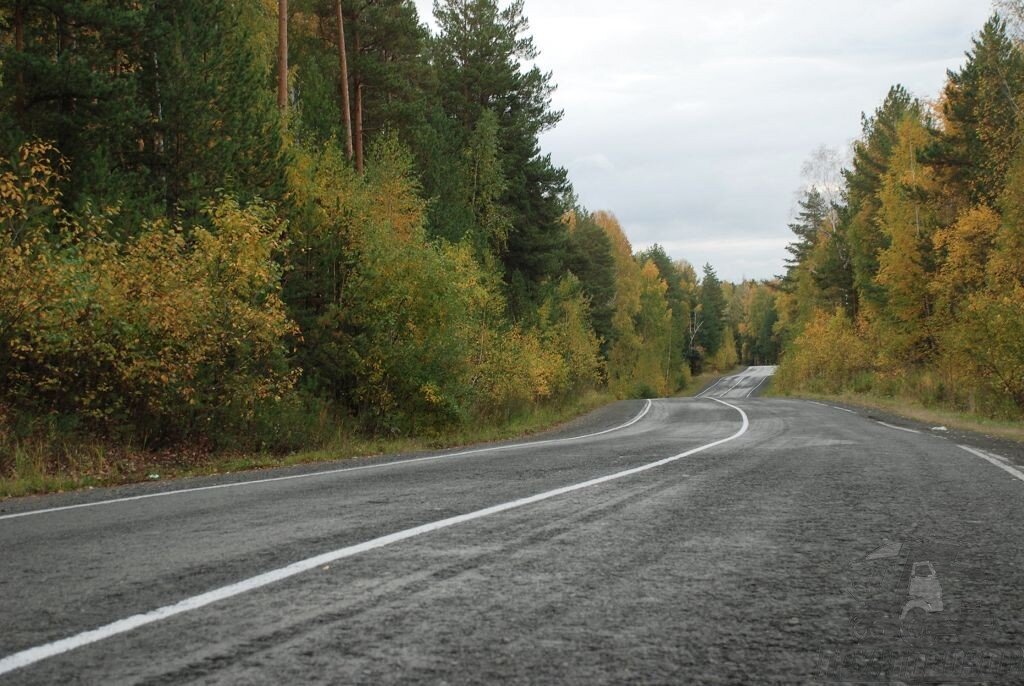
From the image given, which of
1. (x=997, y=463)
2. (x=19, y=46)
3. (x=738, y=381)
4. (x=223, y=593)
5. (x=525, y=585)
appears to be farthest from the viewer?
(x=738, y=381)

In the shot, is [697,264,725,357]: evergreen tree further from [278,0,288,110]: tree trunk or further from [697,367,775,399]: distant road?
[278,0,288,110]: tree trunk

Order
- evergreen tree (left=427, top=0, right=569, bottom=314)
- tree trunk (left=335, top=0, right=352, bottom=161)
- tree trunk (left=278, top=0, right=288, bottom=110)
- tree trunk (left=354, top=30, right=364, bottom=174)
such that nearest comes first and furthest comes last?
tree trunk (left=278, top=0, right=288, bottom=110) < tree trunk (left=335, top=0, right=352, bottom=161) < tree trunk (left=354, top=30, right=364, bottom=174) < evergreen tree (left=427, top=0, right=569, bottom=314)

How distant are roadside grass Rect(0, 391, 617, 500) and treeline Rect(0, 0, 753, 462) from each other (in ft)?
1.29

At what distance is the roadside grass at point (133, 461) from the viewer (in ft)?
30.9

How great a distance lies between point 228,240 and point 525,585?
35.6 feet

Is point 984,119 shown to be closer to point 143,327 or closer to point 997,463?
point 997,463

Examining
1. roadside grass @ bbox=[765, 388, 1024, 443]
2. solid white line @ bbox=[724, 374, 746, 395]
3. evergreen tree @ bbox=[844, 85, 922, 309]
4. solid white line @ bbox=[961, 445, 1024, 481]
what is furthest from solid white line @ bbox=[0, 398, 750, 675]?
solid white line @ bbox=[724, 374, 746, 395]

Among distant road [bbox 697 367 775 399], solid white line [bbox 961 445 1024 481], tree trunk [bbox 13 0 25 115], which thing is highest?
tree trunk [bbox 13 0 25 115]

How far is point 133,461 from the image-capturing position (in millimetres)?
11352

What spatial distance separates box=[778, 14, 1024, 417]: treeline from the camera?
22.4 meters

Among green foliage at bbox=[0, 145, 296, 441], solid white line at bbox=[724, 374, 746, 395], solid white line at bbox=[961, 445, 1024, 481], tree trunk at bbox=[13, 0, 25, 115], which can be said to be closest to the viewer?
solid white line at bbox=[961, 445, 1024, 481]

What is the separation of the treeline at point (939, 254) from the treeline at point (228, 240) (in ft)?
47.0

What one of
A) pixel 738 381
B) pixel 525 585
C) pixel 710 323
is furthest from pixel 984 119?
pixel 710 323

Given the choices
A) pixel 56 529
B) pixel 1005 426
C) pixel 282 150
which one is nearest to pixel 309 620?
pixel 56 529
